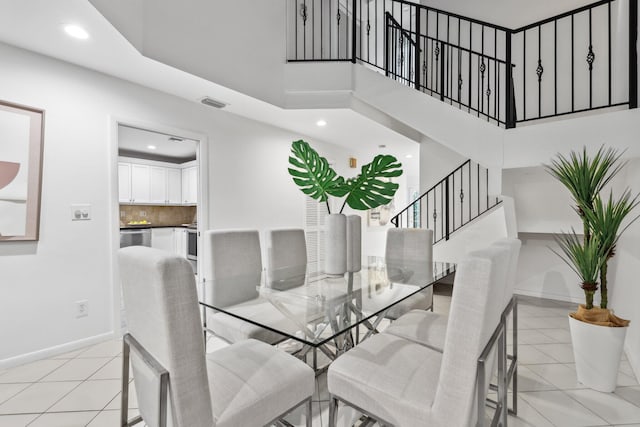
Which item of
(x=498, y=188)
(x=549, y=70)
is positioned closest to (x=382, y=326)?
(x=498, y=188)

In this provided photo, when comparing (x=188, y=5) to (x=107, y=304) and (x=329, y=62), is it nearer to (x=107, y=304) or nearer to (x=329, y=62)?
(x=329, y=62)

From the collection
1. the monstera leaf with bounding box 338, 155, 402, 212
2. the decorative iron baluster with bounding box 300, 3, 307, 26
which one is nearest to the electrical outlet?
the monstera leaf with bounding box 338, 155, 402, 212

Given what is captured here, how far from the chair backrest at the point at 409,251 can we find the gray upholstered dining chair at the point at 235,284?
3.69 ft

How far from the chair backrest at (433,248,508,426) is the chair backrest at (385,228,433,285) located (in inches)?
56.3

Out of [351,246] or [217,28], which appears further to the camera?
[217,28]

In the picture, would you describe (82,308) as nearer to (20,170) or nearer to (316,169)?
(20,170)

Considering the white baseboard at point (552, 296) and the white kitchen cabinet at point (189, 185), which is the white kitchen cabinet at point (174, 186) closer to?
the white kitchen cabinet at point (189, 185)

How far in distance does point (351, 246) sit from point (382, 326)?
1.27m

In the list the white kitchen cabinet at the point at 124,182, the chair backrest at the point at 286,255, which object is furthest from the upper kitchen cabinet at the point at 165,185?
the chair backrest at the point at 286,255

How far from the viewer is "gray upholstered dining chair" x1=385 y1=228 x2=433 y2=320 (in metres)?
2.42

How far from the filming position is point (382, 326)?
3.03 meters

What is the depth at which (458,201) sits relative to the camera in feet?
15.9

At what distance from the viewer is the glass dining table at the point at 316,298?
53.0 inches

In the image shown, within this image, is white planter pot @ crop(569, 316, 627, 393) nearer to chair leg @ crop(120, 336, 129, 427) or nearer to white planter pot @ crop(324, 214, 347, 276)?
white planter pot @ crop(324, 214, 347, 276)
